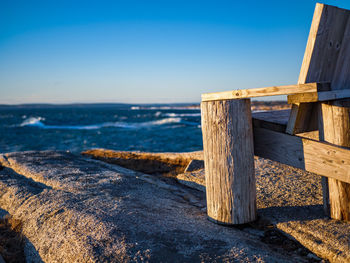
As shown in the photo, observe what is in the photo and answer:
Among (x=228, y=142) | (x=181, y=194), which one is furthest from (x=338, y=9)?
(x=181, y=194)

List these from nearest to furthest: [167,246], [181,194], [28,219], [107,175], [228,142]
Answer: [167,246] < [228,142] < [28,219] < [181,194] < [107,175]

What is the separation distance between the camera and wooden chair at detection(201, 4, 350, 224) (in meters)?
2.24

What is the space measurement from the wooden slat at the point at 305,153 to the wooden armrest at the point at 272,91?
1.56 feet

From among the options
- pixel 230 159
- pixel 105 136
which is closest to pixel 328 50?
pixel 230 159

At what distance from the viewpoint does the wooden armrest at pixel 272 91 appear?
6.82 ft

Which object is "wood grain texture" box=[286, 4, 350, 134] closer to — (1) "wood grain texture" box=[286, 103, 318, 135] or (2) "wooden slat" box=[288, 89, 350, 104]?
(1) "wood grain texture" box=[286, 103, 318, 135]

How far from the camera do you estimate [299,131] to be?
8.16ft

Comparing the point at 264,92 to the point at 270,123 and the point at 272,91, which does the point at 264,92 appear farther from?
the point at 270,123

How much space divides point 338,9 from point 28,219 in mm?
3675

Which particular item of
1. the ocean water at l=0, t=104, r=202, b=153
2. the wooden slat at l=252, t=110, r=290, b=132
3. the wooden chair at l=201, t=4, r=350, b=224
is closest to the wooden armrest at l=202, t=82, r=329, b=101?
the wooden chair at l=201, t=4, r=350, b=224

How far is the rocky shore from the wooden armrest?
1.25 m

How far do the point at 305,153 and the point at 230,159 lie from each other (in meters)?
0.67

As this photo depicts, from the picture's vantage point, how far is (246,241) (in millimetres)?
2201

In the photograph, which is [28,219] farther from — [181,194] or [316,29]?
[316,29]
